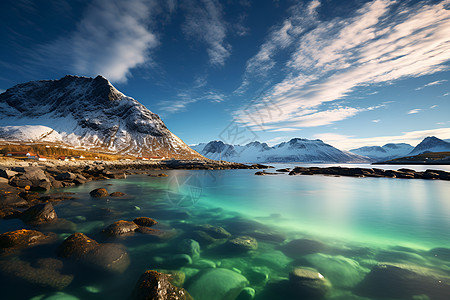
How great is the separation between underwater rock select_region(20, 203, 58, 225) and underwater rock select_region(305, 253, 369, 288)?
14873 millimetres

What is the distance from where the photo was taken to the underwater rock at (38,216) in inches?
421

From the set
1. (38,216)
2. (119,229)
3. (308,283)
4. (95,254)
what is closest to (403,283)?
(308,283)

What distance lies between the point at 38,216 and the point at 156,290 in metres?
11.0

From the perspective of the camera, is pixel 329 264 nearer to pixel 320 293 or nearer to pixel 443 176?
pixel 320 293

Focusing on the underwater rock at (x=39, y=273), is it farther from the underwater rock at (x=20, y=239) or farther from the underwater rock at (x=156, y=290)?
the underwater rock at (x=156, y=290)

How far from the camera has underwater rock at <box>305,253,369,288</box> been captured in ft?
21.2

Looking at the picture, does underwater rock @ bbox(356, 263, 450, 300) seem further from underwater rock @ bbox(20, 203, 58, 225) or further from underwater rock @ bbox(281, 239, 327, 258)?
underwater rock @ bbox(20, 203, 58, 225)

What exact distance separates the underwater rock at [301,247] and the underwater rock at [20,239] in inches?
452

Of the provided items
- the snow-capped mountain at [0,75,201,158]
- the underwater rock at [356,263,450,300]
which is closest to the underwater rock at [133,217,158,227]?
the underwater rock at [356,263,450,300]

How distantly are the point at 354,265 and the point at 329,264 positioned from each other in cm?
111

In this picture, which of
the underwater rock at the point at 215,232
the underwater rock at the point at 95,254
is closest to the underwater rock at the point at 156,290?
the underwater rock at the point at 95,254

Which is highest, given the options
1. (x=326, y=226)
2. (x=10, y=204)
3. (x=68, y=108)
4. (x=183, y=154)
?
(x=68, y=108)

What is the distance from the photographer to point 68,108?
184 metres

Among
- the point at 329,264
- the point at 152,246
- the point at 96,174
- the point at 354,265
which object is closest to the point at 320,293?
the point at 329,264
